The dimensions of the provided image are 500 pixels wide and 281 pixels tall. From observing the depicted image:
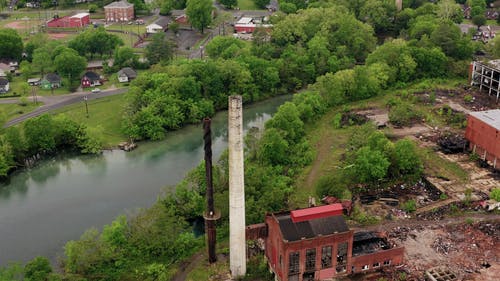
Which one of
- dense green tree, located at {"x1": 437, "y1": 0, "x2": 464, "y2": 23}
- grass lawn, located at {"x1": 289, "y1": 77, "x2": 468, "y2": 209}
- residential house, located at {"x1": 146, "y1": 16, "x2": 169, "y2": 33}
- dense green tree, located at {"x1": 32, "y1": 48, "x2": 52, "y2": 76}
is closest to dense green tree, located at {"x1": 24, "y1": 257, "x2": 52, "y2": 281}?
grass lawn, located at {"x1": 289, "y1": 77, "x2": 468, "y2": 209}

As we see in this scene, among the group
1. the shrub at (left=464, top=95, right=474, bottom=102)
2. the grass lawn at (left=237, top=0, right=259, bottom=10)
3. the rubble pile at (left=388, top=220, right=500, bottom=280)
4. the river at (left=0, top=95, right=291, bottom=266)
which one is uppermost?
the grass lawn at (left=237, top=0, right=259, bottom=10)

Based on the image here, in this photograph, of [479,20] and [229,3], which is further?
[229,3]

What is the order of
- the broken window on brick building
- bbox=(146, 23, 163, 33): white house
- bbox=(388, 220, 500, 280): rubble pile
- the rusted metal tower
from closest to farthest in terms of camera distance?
the rusted metal tower → the broken window on brick building → bbox=(388, 220, 500, 280): rubble pile → bbox=(146, 23, 163, 33): white house

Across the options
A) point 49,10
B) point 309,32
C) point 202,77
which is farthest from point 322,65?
point 49,10

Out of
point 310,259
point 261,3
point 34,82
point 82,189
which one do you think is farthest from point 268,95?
point 261,3

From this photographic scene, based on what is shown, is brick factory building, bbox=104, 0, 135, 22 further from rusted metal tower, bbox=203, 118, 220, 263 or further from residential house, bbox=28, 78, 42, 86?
rusted metal tower, bbox=203, 118, 220, 263

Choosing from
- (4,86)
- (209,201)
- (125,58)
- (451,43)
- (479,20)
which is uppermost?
(479,20)

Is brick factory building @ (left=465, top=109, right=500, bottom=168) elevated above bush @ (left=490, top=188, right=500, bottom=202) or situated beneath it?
elevated above

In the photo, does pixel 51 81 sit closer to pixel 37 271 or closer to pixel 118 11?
pixel 118 11
